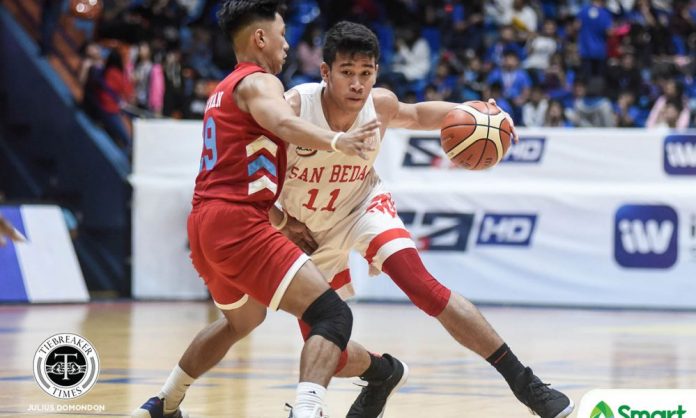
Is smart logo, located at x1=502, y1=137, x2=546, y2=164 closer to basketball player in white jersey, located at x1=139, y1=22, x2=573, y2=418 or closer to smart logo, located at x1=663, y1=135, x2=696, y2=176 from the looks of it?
smart logo, located at x1=663, y1=135, x2=696, y2=176

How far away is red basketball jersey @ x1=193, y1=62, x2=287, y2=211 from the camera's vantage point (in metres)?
5.93

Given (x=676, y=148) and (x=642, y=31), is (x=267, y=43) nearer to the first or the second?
(x=676, y=148)

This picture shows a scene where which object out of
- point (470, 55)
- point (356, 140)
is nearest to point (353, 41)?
point (356, 140)

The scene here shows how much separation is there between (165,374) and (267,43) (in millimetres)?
3309

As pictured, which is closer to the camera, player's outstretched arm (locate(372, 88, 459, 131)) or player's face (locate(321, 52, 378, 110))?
player's face (locate(321, 52, 378, 110))

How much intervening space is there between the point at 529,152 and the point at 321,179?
10.2 m

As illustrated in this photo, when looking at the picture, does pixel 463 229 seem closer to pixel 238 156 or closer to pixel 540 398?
pixel 540 398

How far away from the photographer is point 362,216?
6.73 metres

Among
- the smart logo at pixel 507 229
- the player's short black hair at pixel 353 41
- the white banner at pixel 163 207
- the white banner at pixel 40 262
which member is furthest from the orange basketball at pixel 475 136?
the white banner at pixel 163 207

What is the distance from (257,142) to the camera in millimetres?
5949

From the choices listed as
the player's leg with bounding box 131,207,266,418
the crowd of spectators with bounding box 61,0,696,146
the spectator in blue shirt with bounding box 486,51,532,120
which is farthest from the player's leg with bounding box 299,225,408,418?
the spectator in blue shirt with bounding box 486,51,532,120

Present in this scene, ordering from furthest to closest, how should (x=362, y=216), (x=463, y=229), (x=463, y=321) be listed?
1. (x=463, y=229)
2. (x=362, y=216)
3. (x=463, y=321)

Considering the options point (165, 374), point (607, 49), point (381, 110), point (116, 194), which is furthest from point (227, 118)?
point (607, 49)

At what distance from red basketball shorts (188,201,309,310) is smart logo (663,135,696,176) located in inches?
426
